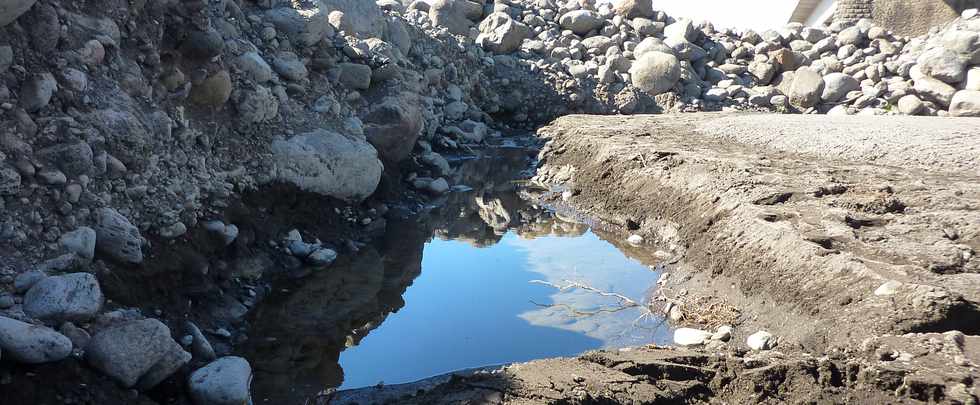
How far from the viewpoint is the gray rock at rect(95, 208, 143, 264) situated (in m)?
4.79

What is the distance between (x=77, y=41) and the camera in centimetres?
538

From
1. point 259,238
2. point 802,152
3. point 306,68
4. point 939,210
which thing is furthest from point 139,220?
point 802,152

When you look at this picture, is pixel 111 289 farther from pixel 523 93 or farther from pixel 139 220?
pixel 523 93

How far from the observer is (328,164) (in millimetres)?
7086

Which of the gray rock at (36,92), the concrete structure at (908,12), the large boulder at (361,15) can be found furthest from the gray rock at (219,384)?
the concrete structure at (908,12)

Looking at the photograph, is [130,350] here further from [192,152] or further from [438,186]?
[438,186]

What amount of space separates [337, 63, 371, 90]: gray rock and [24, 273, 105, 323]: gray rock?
15.1 ft

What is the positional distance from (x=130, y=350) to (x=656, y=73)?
35.4 feet

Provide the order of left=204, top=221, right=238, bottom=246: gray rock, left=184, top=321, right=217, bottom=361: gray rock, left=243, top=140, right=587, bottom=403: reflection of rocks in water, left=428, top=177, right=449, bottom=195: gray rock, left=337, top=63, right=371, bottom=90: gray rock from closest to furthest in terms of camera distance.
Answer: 1. left=184, top=321, right=217, bottom=361: gray rock
2. left=243, top=140, right=587, bottom=403: reflection of rocks in water
3. left=204, top=221, right=238, bottom=246: gray rock
4. left=337, top=63, right=371, bottom=90: gray rock
5. left=428, top=177, right=449, bottom=195: gray rock

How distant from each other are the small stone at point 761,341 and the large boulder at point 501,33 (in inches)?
364

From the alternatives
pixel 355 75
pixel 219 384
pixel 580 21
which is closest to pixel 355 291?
pixel 219 384

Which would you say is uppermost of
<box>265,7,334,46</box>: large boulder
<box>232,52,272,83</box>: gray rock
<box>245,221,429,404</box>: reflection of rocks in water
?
<box>265,7,334,46</box>: large boulder

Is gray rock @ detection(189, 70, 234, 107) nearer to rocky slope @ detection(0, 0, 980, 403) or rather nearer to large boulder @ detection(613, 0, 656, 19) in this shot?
rocky slope @ detection(0, 0, 980, 403)

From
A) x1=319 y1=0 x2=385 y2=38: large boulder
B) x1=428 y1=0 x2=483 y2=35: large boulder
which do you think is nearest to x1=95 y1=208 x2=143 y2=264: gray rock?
x1=319 y1=0 x2=385 y2=38: large boulder
